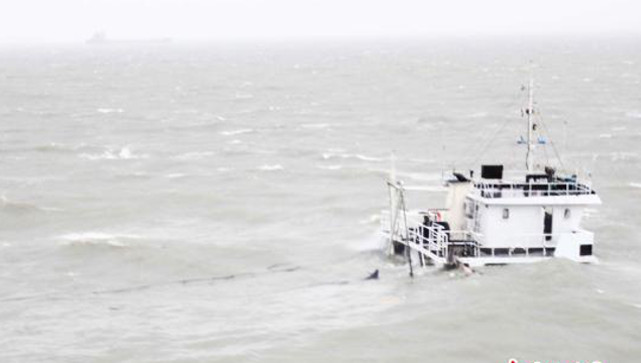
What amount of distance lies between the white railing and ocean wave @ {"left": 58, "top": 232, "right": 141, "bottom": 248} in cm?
1750

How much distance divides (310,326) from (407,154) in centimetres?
4595

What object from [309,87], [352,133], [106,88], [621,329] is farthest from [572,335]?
[106,88]

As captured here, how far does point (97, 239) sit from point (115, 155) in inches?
1293

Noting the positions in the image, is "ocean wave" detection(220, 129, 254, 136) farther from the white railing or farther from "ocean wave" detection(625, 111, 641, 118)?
the white railing

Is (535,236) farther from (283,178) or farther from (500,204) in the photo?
(283,178)

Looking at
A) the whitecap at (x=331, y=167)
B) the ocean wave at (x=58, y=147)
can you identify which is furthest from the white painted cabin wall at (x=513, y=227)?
the ocean wave at (x=58, y=147)

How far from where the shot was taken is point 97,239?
5206cm

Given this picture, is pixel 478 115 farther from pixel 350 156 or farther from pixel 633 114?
pixel 350 156

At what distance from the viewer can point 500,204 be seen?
41.4 metres

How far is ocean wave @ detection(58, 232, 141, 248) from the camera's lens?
5097 cm

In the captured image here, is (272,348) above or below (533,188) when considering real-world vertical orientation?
below

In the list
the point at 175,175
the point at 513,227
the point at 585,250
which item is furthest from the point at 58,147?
the point at 585,250

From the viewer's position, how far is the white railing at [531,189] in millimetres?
41719

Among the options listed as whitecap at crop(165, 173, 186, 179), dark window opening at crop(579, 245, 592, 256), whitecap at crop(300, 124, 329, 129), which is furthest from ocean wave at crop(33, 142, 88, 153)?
dark window opening at crop(579, 245, 592, 256)
